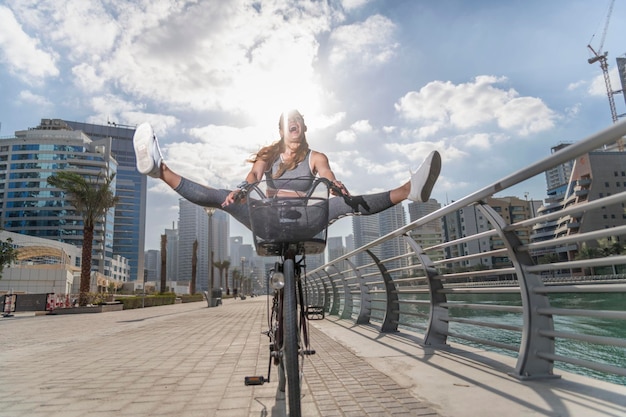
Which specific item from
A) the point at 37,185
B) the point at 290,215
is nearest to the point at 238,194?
the point at 290,215

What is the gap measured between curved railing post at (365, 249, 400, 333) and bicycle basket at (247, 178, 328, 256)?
3.89 meters

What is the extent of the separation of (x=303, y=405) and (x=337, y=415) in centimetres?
36

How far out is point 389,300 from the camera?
6617mm

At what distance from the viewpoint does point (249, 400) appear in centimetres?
316

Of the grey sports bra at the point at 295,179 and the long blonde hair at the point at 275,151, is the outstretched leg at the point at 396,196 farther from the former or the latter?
the long blonde hair at the point at 275,151

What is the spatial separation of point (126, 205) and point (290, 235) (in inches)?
7453

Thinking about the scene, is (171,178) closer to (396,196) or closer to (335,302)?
(396,196)

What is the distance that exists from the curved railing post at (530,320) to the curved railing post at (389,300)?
3196 mm

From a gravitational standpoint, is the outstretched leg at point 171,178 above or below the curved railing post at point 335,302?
above

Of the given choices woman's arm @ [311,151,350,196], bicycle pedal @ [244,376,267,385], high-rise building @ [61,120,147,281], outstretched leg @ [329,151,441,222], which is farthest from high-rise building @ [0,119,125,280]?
outstretched leg @ [329,151,441,222]

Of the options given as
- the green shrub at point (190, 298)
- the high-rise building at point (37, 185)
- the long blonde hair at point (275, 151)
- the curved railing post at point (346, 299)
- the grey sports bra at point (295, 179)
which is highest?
the high-rise building at point (37, 185)

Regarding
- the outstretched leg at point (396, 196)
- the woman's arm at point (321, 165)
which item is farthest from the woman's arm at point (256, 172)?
the outstretched leg at point (396, 196)

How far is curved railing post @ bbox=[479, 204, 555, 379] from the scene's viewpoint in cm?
319

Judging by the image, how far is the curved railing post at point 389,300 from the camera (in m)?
6.56
